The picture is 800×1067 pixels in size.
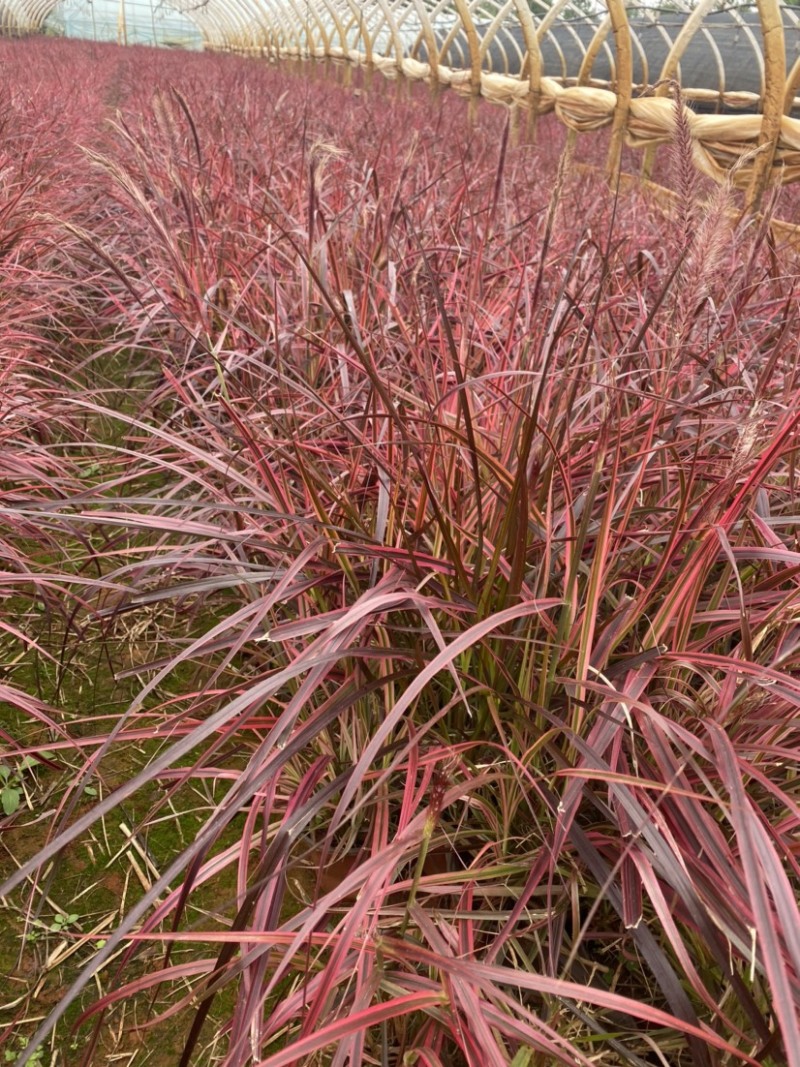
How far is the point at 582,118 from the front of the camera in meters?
5.37

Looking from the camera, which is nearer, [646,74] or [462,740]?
[462,740]

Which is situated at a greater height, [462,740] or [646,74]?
A: [646,74]

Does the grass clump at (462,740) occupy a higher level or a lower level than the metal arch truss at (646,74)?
lower

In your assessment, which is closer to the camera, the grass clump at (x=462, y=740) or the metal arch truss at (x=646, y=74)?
the grass clump at (x=462, y=740)

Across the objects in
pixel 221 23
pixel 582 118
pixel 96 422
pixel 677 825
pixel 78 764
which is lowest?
pixel 78 764

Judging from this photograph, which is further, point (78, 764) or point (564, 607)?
point (78, 764)

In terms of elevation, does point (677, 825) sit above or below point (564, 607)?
below

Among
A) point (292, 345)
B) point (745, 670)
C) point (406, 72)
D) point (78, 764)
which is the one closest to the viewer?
point (745, 670)

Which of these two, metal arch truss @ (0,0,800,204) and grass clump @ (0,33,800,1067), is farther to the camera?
metal arch truss @ (0,0,800,204)

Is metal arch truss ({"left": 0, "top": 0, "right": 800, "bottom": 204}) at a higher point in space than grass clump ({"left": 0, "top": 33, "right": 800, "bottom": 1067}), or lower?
higher

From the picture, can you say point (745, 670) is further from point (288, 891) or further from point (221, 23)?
point (221, 23)

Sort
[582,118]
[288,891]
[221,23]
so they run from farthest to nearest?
1. [221,23]
2. [582,118]
3. [288,891]

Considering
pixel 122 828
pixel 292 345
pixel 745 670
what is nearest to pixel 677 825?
pixel 745 670

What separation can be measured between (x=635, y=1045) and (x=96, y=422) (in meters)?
2.00
